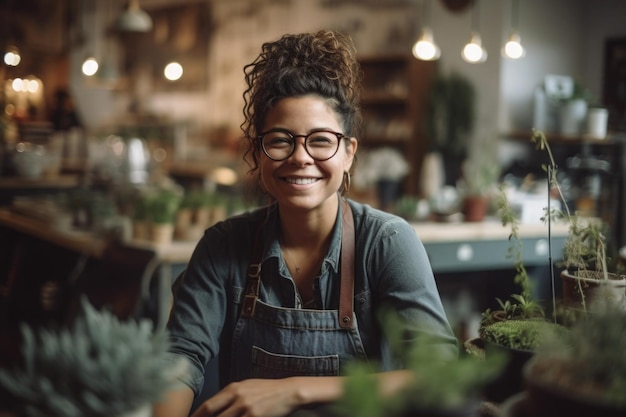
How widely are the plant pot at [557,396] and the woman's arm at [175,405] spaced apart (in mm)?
790

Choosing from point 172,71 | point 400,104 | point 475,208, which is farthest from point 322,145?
point 400,104

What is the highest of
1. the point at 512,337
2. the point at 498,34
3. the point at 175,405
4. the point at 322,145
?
the point at 498,34

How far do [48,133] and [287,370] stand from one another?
26.2 ft

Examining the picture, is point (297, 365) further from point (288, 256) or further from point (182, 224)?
point (182, 224)

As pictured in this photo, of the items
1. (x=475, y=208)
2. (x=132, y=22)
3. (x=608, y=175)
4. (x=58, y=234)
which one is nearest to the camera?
(x=58, y=234)

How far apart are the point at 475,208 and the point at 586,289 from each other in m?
3.30

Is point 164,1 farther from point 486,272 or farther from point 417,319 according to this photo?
point 417,319

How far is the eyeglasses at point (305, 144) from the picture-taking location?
1.71 metres

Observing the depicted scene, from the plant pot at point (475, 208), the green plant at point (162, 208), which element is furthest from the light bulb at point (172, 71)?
the plant pot at point (475, 208)

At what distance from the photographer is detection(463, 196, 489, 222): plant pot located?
4615 mm

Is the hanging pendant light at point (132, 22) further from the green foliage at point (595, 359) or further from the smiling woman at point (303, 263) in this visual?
the green foliage at point (595, 359)

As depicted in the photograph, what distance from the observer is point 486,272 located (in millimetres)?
5039

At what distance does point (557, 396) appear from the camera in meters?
0.87

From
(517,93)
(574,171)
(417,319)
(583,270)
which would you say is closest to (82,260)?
(417,319)
